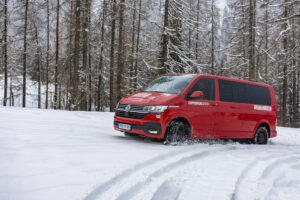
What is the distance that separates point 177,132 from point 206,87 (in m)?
1.62

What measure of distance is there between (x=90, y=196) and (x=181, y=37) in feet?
57.1

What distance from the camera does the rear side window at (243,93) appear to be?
25.4ft

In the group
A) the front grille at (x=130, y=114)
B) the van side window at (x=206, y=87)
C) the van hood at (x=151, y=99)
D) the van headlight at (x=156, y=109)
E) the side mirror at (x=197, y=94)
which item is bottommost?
the front grille at (x=130, y=114)

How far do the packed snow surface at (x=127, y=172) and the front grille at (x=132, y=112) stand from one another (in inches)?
34.2

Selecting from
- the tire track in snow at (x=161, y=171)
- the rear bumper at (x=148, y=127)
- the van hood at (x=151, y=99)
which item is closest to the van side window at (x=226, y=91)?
the tire track in snow at (x=161, y=171)

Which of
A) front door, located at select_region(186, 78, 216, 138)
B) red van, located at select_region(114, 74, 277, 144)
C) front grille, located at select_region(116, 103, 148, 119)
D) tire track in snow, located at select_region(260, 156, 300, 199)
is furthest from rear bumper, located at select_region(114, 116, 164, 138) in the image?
tire track in snow, located at select_region(260, 156, 300, 199)

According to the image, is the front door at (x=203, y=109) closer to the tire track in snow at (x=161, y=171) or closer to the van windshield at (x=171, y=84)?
the van windshield at (x=171, y=84)

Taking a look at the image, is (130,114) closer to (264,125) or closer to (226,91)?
(226,91)

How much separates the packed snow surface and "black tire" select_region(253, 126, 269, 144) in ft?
8.85

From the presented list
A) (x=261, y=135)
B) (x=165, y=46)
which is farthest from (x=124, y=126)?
(x=165, y=46)

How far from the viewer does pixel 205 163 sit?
16.7 ft

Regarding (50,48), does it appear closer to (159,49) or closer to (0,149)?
(159,49)

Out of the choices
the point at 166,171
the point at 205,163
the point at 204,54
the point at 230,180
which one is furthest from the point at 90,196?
the point at 204,54

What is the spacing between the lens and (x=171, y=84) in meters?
7.21
